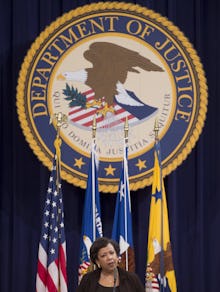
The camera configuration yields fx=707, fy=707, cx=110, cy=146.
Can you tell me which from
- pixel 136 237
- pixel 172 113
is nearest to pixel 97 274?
pixel 136 237

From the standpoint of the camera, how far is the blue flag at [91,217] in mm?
5586

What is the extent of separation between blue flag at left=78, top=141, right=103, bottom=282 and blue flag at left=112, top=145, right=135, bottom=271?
0.46 feet

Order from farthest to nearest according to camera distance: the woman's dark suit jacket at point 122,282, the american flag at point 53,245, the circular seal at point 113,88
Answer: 1. the circular seal at point 113,88
2. the american flag at point 53,245
3. the woman's dark suit jacket at point 122,282

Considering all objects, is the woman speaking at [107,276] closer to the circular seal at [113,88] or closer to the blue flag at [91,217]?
the blue flag at [91,217]


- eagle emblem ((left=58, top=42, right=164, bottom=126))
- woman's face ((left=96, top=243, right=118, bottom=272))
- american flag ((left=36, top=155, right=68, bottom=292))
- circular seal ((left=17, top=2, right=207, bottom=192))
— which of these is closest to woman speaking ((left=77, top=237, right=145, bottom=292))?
woman's face ((left=96, top=243, right=118, bottom=272))

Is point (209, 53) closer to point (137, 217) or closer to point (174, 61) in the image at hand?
point (174, 61)

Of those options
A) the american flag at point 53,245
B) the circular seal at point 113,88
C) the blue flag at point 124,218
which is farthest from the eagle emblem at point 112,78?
the american flag at point 53,245

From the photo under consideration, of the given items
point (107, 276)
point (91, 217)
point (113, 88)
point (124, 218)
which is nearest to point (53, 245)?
point (91, 217)

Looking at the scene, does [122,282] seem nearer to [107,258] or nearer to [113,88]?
[107,258]

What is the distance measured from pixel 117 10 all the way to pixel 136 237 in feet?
6.43

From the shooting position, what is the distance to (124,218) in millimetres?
5652

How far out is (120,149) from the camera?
6.03 meters

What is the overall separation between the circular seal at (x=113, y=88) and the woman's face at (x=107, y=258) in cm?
164

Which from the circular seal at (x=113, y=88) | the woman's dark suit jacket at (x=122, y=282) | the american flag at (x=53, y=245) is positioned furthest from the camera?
the circular seal at (x=113, y=88)
